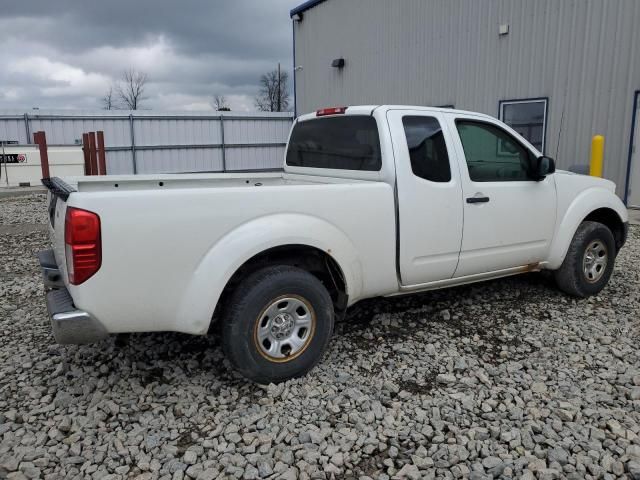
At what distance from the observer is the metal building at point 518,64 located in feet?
34.2

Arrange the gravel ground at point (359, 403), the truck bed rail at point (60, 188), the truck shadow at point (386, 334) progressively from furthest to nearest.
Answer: the truck shadow at point (386, 334), the truck bed rail at point (60, 188), the gravel ground at point (359, 403)

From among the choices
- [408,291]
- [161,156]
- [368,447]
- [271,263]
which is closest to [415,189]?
[408,291]

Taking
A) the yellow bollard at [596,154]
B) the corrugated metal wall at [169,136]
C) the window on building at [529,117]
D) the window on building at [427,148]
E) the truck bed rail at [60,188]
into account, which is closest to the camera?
the truck bed rail at [60,188]

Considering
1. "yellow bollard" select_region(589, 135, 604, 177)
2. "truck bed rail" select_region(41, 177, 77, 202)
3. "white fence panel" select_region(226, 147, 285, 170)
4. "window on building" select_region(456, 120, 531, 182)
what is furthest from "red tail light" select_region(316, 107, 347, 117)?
"white fence panel" select_region(226, 147, 285, 170)

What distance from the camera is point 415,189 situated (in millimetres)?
3852

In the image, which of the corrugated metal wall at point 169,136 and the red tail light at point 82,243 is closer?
the red tail light at point 82,243

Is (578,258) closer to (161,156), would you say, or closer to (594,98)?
(594,98)

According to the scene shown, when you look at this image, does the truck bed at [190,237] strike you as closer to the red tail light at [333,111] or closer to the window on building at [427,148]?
the window on building at [427,148]

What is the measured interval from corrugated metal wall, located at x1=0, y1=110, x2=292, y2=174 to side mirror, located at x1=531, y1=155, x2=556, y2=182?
17.6 metres

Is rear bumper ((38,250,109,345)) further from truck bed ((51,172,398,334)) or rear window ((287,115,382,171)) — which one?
rear window ((287,115,382,171))

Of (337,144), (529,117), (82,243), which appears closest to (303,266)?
(337,144)

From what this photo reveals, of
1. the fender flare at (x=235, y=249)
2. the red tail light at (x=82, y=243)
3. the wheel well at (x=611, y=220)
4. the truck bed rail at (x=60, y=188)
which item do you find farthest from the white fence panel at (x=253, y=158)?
the red tail light at (x=82, y=243)

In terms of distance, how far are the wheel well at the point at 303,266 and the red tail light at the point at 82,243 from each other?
0.82 m

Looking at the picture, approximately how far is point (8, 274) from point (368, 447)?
17.9 ft
